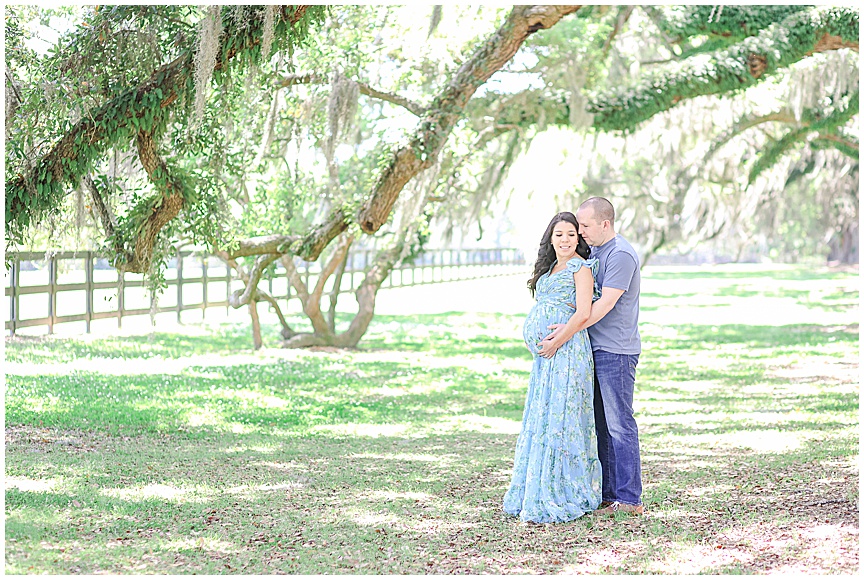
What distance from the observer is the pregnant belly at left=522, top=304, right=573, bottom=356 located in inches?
195

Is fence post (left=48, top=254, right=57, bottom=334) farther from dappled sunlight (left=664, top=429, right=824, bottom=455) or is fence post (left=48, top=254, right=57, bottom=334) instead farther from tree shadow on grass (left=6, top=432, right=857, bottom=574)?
dappled sunlight (left=664, top=429, right=824, bottom=455)

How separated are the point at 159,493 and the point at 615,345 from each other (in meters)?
2.59

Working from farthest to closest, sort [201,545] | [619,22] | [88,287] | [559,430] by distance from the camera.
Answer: [88,287] → [619,22] → [559,430] → [201,545]

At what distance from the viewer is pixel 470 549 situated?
437cm

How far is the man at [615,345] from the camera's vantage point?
4.89 meters

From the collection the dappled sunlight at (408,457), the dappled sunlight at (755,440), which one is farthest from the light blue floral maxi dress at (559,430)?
the dappled sunlight at (755,440)

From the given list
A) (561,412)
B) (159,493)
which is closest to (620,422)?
(561,412)

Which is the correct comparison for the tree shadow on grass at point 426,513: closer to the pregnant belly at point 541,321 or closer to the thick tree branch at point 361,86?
the pregnant belly at point 541,321

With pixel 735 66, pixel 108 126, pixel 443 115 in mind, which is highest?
pixel 735 66

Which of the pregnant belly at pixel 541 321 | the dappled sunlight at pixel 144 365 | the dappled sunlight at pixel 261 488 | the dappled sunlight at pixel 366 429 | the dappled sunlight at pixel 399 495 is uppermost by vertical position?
the pregnant belly at pixel 541 321

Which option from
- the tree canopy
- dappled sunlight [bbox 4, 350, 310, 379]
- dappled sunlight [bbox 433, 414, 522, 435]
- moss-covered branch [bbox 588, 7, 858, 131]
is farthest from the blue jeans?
moss-covered branch [bbox 588, 7, 858, 131]

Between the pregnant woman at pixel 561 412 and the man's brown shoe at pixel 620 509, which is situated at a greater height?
the pregnant woman at pixel 561 412

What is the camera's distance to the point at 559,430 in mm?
4859

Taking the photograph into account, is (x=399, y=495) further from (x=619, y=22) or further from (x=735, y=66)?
(x=619, y=22)
